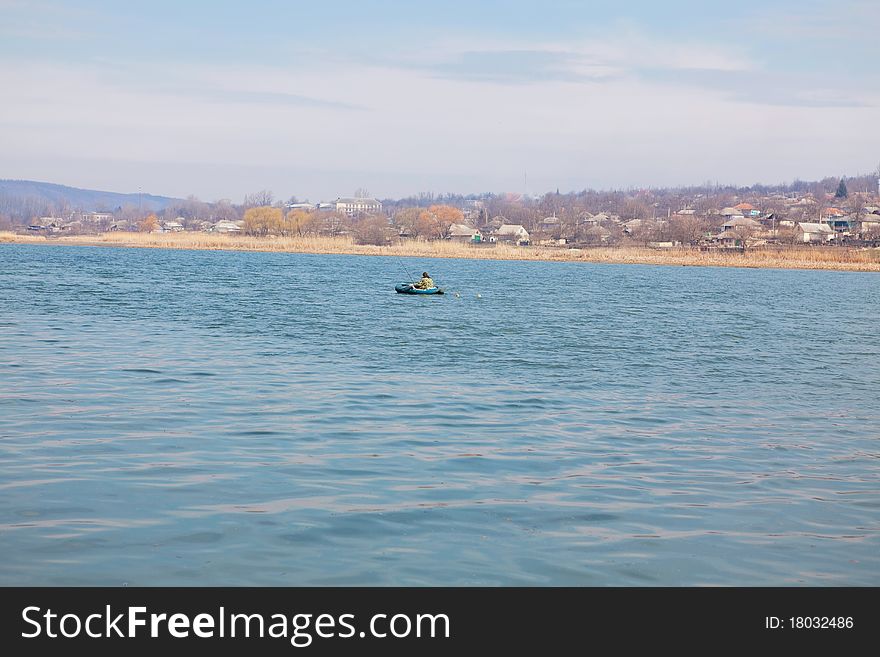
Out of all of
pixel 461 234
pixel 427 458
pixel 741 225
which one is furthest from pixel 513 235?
pixel 427 458

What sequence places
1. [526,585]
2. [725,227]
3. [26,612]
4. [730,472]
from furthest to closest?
[725,227] < [730,472] < [526,585] < [26,612]

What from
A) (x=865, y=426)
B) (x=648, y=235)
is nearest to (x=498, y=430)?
(x=865, y=426)

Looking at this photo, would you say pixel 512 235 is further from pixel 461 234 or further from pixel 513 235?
pixel 461 234

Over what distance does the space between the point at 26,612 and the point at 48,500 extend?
3.00 metres

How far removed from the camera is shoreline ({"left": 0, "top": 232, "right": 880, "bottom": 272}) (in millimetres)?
98875

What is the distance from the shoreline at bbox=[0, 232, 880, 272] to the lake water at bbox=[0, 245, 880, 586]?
243 feet

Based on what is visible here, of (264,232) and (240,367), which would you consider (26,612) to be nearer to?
(240,367)

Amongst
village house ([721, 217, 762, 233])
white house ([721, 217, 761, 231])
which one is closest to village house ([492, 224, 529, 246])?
village house ([721, 217, 762, 233])

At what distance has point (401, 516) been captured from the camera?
10.1 m

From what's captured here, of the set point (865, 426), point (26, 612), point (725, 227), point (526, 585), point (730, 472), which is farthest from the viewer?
point (725, 227)

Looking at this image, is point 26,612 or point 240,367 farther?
point 240,367

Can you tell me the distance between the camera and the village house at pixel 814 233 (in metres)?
141

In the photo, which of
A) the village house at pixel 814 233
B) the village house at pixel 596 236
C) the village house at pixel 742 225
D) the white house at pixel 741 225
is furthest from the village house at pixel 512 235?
the village house at pixel 814 233

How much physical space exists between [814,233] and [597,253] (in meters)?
50.6
